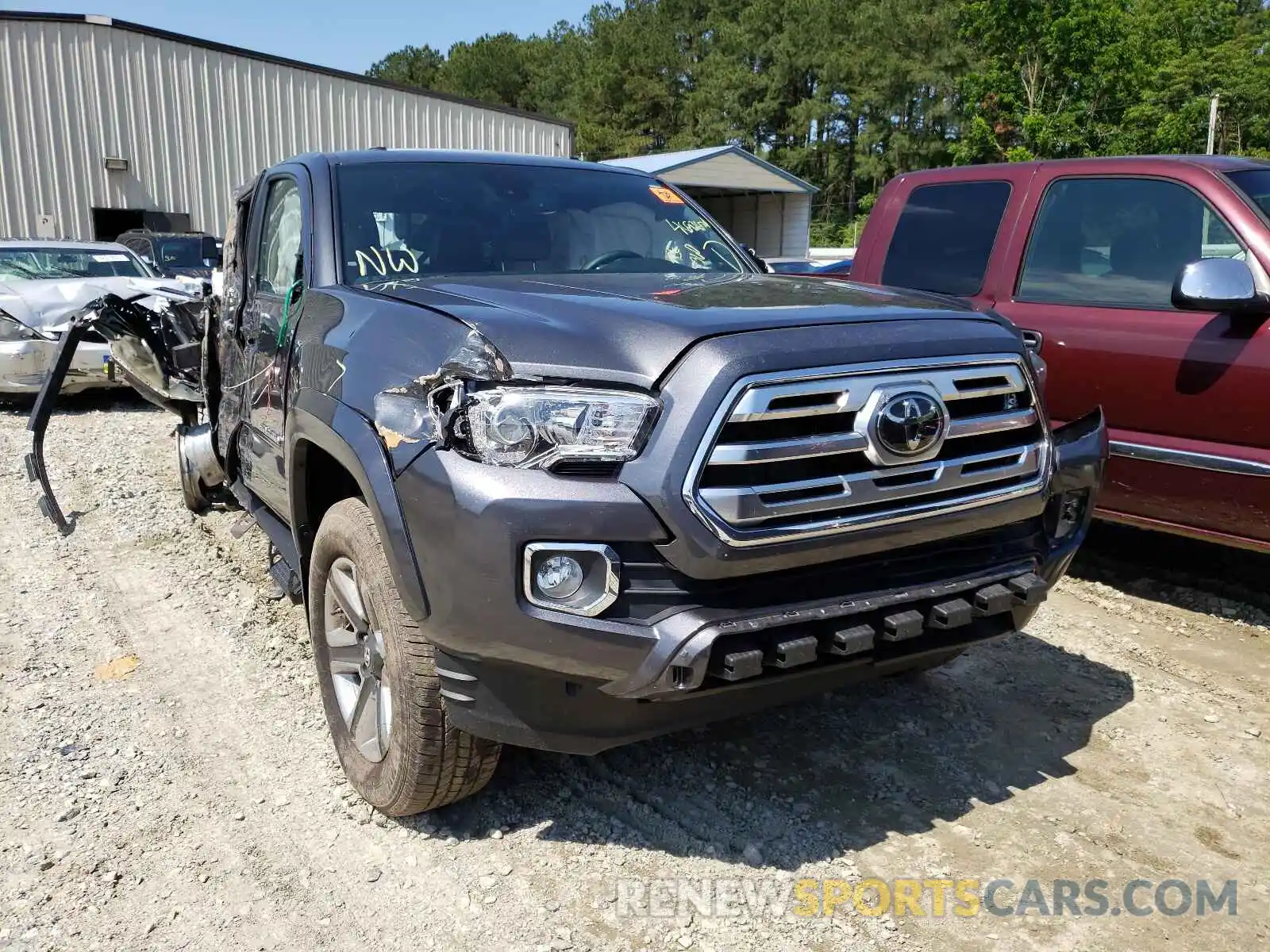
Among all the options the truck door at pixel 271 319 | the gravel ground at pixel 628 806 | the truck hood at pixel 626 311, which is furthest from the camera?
the truck door at pixel 271 319

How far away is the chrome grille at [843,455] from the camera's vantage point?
2244 mm

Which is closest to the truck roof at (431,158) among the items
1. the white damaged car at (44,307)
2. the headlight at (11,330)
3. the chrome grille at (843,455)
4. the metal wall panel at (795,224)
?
the chrome grille at (843,455)

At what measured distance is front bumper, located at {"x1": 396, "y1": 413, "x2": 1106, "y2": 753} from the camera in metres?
2.21

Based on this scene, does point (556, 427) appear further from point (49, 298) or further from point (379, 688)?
point (49, 298)

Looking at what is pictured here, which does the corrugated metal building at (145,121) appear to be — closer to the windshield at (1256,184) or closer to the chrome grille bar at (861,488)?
the windshield at (1256,184)

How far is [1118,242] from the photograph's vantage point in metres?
4.71

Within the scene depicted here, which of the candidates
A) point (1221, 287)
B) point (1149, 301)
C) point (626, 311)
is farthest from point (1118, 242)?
point (626, 311)

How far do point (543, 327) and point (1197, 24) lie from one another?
5830 centimetres

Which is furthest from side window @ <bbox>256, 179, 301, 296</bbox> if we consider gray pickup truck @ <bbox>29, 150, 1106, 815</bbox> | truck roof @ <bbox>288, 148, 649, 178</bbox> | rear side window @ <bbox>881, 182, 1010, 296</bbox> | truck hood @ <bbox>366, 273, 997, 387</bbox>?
rear side window @ <bbox>881, 182, 1010, 296</bbox>

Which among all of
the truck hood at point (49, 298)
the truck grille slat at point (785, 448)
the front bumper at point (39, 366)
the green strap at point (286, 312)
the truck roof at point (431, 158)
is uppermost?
the truck roof at point (431, 158)

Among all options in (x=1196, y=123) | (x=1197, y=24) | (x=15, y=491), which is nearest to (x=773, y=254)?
(x=1196, y=123)

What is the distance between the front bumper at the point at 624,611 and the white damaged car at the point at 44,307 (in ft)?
22.5

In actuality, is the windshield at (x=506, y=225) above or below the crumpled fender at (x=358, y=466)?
above

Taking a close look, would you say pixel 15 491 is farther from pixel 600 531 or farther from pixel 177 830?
pixel 600 531
